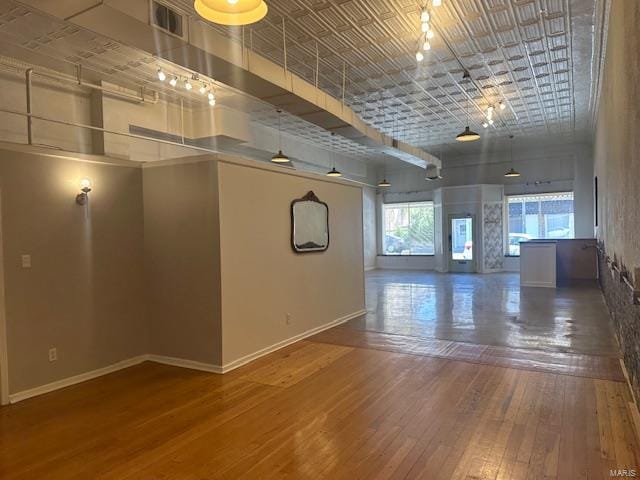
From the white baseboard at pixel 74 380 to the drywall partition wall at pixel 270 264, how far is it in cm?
117

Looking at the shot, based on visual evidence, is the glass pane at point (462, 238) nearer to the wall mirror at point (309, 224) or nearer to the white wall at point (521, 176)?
the white wall at point (521, 176)

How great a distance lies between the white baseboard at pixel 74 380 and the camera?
12.2 feet

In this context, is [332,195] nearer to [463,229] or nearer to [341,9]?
[341,9]

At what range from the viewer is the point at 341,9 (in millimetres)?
4555

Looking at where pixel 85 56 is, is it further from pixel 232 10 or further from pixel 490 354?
pixel 490 354

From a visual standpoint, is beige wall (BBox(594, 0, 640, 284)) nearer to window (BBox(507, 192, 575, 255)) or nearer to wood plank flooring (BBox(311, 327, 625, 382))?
wood plank flooring (BBox(311, 327, 625, 382))

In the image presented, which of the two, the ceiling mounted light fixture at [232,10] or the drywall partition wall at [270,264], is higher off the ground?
the ceiling mounted light fixture at [232,10]

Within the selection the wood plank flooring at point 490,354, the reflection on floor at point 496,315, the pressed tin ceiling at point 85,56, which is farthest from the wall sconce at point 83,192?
the reflection on floor at point 496,315

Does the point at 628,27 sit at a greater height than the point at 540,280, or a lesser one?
greater

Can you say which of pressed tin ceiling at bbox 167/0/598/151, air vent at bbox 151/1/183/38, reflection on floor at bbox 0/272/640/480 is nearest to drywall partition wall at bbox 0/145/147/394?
reflection on floor at bbox 0/272/640/480

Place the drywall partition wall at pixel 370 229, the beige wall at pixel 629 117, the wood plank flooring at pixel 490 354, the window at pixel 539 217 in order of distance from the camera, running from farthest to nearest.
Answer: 1. the drywall partition wall at pixel 370 229
2. the window at pixel 539 217
3. the wood plank flooring at pixel 490 354
4. the beige wall at pixel 629 117

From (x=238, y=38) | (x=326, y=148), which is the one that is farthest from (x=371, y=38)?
(x=326, y=148)

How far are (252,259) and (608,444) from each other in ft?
11.5

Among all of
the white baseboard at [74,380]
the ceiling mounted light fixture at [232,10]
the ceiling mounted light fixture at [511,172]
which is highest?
the ceiling mounted light fixture at [511,172]
